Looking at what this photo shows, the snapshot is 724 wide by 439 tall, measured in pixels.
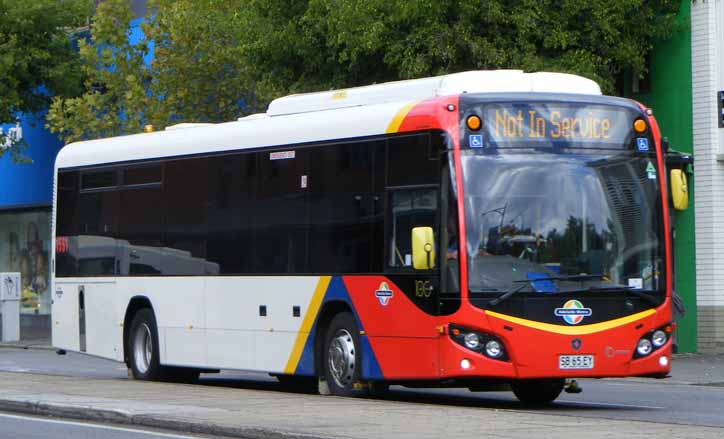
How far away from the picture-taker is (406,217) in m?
16.7

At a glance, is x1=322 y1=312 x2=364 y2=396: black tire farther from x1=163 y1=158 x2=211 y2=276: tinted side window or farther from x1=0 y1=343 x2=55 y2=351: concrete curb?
x1=0 y1=343 x2=55 y2=351: concrete curb

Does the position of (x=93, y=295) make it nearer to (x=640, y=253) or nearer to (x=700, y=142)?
(x=640, y=253)

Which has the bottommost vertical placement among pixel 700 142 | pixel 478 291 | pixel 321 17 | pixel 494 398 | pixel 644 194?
pixel 494 398

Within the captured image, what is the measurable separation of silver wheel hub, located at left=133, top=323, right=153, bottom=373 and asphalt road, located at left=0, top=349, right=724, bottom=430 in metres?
0.89

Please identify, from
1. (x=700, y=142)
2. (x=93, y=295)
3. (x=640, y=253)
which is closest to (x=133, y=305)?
(x=93, y=295)

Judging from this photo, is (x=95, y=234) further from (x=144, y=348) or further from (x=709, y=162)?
(x=709, y=162)

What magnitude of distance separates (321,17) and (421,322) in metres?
13.9

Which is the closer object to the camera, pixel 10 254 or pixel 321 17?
pixel 321 17

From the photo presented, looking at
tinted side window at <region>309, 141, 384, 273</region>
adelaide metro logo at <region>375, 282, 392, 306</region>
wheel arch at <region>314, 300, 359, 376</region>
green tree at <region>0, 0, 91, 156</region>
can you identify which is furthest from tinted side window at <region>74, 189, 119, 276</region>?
green tree at <region>0, 0, 91, 156</region>

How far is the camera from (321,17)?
29188 mm

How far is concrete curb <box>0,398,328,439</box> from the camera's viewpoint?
12.9 m

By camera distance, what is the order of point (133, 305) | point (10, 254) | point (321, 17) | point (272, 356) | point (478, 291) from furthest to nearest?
point (10, 254), point (321, 17), point (133, 305), point (272, 356), point (478, 291)

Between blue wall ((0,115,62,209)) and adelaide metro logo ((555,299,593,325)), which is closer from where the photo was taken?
adelaide metro logo ((555,299,593,325))

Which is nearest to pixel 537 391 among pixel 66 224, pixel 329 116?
pixel 329 116
